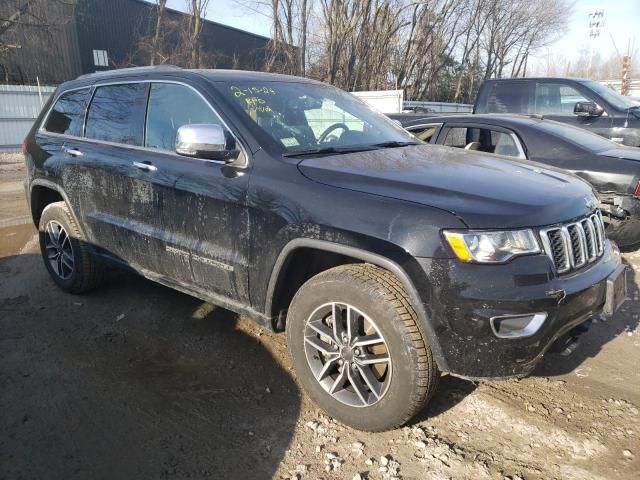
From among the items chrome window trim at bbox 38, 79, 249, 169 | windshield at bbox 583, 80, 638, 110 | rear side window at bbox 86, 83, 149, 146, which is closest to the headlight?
chrome window trim at bbox 38, 79, 249, 169

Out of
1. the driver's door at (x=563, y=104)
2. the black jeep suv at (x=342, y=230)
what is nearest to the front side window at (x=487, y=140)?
the black jeep suv at (x=342, y=230)

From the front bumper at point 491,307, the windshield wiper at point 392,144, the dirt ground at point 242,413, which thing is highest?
the windshield wiper at point 392,144

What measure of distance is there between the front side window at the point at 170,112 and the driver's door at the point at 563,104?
241 inches

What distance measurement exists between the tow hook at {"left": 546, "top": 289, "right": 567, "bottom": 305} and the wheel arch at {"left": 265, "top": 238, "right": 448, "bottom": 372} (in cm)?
54

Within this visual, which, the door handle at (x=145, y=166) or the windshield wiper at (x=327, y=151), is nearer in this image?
the windshield wiper at (x=327, y=151)

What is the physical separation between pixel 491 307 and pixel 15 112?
57.9 ft

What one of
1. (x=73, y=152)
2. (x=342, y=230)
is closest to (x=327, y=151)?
(x=342, y=230)

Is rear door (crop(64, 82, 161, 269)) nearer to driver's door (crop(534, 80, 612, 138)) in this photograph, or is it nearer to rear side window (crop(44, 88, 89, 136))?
rear side window (crop(44, 88, 89, 136))

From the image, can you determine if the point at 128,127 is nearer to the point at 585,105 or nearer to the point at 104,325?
the point at 104,325

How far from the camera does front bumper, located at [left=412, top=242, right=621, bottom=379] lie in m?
2.19

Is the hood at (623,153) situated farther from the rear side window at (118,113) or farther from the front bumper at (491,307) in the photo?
the rear side window at (118,113)

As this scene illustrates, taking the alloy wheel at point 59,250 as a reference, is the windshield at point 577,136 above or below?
above

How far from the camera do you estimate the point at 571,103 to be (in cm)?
777

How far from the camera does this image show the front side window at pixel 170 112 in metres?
3.23
